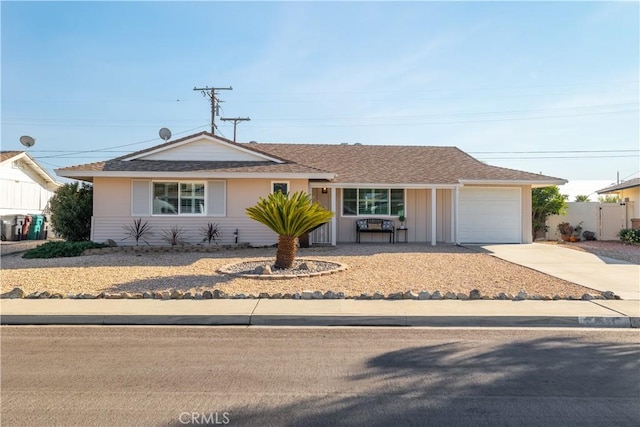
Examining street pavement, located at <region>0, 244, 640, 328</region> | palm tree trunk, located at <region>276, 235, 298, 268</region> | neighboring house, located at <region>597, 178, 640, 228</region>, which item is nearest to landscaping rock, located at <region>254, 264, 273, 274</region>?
palm tree trunk, located at <region>276, 235, 298, 268</region>

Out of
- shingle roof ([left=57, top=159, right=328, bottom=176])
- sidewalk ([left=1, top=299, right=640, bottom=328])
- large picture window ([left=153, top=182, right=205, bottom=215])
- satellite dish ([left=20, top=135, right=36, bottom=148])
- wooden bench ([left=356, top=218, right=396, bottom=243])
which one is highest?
satellite dish ([left=20, top=135, right=36, bottom=148])

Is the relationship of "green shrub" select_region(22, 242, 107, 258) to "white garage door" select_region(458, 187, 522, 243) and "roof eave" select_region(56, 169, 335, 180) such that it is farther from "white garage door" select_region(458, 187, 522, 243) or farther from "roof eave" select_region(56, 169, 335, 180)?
"white garage door" select_region(458, 187, 522, 243)

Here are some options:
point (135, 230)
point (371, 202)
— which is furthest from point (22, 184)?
point (371, 202)

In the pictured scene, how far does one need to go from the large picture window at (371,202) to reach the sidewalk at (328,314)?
11.8 m

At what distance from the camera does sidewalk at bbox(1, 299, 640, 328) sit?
7.44 meters

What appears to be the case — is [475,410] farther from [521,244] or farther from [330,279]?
[521,244]

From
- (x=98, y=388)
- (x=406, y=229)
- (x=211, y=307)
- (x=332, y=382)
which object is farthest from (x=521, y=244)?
(x=98, y=388)

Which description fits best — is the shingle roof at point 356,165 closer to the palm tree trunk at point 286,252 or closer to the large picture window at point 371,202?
the large picture window at point 371,202

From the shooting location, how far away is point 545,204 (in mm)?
22391

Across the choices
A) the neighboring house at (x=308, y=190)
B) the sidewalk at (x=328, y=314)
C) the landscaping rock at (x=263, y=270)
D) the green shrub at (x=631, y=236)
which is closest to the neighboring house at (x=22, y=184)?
the neighboring house at (x=308, y=190)

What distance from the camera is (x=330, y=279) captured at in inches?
423

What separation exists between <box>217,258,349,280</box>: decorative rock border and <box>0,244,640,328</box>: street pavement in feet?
7.88

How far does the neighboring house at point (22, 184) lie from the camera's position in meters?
26.0

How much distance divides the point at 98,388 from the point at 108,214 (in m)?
13.5
